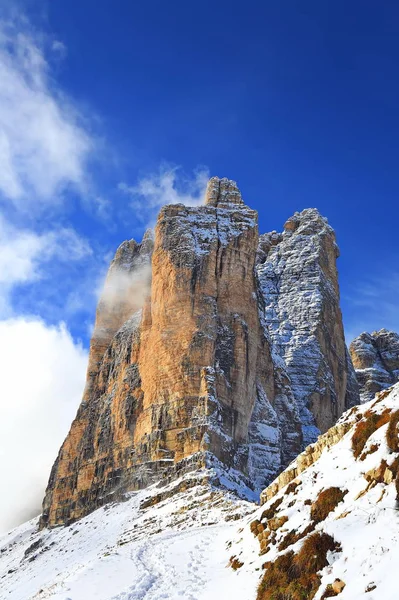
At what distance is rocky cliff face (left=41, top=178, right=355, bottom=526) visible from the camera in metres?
68.9

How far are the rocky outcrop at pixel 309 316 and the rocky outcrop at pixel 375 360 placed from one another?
14.3 metres

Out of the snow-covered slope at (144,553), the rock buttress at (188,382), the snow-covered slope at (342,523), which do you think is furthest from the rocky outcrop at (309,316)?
the snow-covered slope at (342,523)

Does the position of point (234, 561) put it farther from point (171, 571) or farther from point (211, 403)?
point (211, 403)

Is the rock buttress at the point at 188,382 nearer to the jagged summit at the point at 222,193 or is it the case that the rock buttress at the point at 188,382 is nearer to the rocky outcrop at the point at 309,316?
the jagged summit at the point at 222,193

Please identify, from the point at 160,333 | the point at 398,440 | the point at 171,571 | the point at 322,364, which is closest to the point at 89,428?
the point at 160,333

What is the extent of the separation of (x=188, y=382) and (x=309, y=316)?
56.9 meters

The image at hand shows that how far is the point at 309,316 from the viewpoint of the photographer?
121625 mm

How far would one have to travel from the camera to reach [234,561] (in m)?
21.0

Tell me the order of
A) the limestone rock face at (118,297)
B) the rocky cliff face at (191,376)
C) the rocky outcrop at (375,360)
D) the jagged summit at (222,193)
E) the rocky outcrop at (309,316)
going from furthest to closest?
the rocky outcrop at (375,360)
the rocky outcrop at (309,316)
the limestone rock face at (118,297)
the jagged summit at (222,193)
the rocky cliff face at (191,376)

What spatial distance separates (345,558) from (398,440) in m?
3.80

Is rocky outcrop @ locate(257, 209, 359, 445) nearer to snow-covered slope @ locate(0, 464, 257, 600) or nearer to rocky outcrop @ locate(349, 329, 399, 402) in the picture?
rocky outcrop @ locate(349, 329, 399, 402)

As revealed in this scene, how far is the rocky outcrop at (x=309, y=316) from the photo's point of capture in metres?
110

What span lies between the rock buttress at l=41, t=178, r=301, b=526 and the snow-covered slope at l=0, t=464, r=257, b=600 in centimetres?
568

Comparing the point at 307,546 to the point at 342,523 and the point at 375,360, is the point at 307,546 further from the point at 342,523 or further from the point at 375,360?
the point at 375,360
